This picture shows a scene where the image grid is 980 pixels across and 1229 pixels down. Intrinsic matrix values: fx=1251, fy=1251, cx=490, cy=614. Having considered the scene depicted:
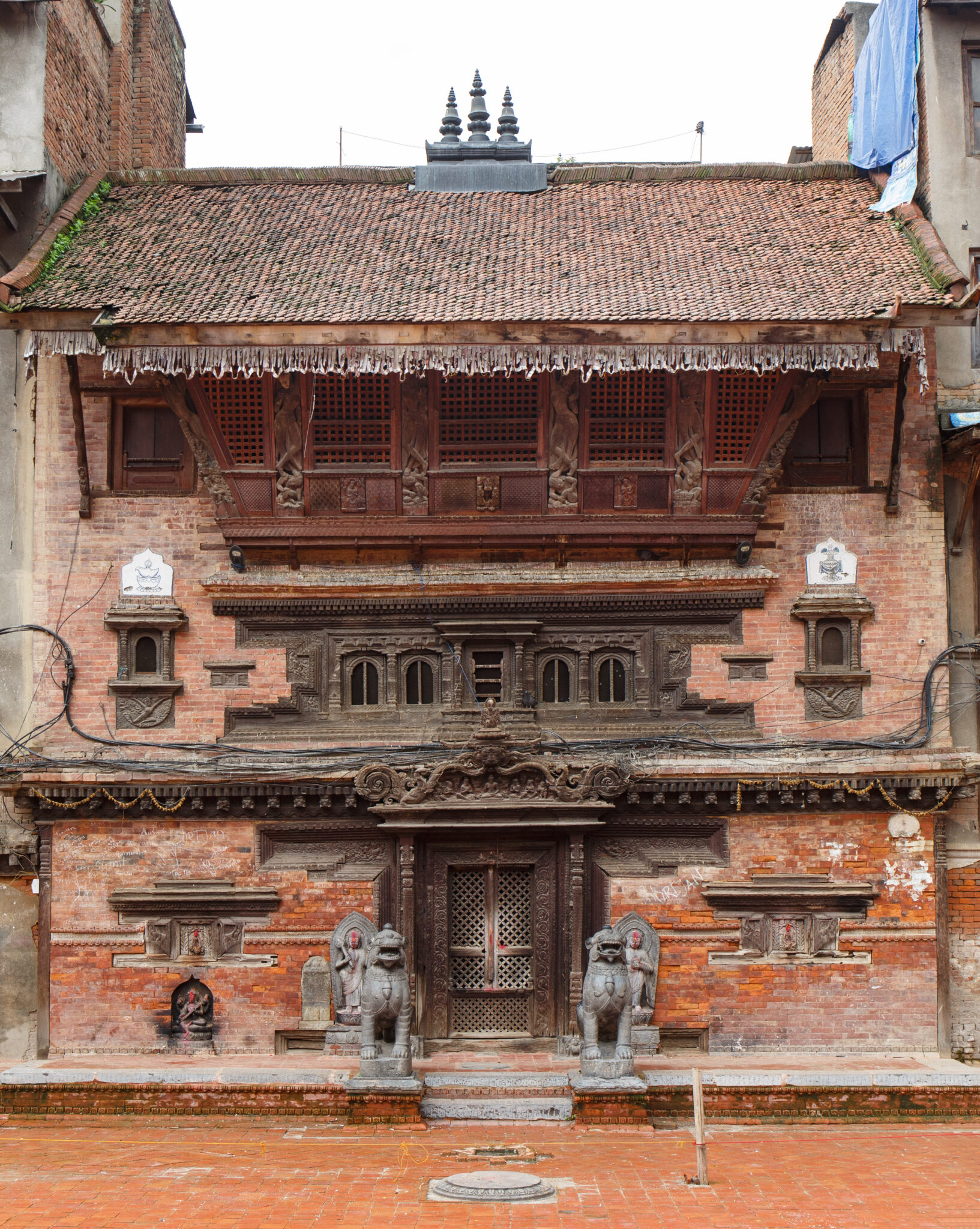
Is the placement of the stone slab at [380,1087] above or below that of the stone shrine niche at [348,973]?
below

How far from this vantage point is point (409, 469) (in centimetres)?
1334

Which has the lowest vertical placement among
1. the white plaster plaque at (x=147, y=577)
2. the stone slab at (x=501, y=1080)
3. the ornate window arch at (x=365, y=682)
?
the stone slab at (x=501, y=1080)

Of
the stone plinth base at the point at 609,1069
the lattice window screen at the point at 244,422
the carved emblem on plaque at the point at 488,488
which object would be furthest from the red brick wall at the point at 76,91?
the stone plinth base at the point at 609,1069

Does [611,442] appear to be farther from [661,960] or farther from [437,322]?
[661,960]

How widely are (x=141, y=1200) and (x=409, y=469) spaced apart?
734 centimetres

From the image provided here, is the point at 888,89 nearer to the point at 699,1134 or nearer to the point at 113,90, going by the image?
the point at 113,90

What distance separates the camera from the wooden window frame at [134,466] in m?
13.6

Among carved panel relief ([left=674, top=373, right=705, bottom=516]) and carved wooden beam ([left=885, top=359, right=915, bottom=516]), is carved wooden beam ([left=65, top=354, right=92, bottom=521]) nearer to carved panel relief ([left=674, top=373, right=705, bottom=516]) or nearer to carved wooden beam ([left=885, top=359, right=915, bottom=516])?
carved panel relief ([left=674, top=373, right=705, bottom=516])

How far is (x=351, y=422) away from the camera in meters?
13.4

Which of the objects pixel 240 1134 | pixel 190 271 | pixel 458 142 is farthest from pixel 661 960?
pixel 458 142

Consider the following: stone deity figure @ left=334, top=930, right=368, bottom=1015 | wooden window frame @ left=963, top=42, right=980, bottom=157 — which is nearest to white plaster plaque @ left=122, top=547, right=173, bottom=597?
stone deity figure @ left=334, top=930, right=368, bottom=1015

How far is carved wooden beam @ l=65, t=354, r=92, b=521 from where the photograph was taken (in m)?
13.1

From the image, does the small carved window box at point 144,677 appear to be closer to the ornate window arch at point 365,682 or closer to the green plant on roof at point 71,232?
→ the ornate window arch at point 365,682

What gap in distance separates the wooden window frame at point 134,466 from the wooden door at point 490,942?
4.86 meters
